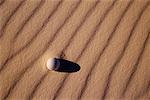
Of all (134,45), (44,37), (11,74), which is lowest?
(11,74)

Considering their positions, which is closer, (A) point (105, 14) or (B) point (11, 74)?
(B) point (11, 74)

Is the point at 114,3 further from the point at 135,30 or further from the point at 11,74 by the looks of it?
the point at 11,74

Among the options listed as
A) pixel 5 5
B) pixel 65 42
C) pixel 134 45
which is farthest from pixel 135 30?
pixel 5 5

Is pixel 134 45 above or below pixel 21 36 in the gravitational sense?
above
